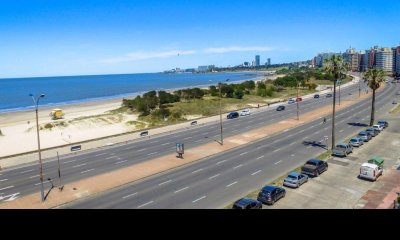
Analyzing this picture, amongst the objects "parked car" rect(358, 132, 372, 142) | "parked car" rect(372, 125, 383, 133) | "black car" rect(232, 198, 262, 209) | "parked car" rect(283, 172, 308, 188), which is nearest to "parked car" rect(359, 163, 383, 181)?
"parked car" rect(283, 172, 308, 188)

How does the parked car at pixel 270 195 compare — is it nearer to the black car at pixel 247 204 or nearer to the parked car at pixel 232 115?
the black car at pixel 247 204

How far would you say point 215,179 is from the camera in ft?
117

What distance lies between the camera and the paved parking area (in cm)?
2845

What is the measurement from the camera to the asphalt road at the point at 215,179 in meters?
30.1

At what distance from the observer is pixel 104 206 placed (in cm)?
2942

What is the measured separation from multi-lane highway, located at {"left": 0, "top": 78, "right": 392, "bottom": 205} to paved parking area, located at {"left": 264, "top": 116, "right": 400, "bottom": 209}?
20.8 meters

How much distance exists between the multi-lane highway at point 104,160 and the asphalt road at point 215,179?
7429 millimetres

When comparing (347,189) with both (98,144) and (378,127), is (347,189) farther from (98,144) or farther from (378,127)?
(98,144)

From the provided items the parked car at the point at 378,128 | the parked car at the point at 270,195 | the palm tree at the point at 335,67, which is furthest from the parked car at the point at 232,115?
→ the parked car at the point at 270,195

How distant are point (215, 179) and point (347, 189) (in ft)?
39.5

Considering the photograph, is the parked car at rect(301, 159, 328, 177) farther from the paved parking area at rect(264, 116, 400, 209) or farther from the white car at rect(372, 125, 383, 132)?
the white car at rect(372, 125, 383, 132)

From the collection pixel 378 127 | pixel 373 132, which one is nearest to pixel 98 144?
pixel 373 132
